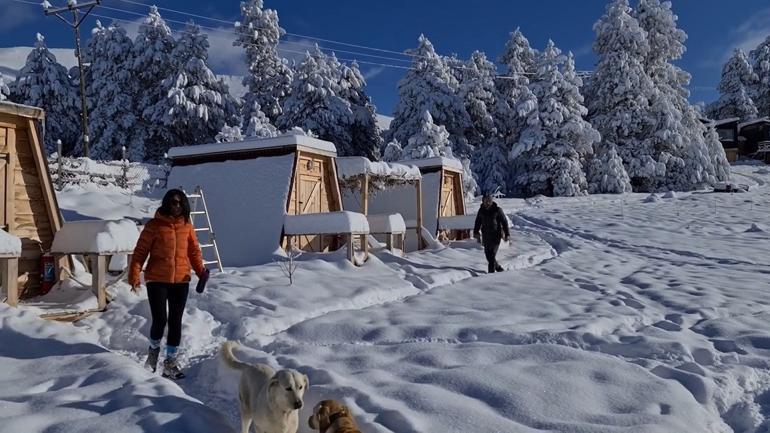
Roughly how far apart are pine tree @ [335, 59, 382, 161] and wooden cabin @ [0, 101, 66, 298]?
89.4 ft

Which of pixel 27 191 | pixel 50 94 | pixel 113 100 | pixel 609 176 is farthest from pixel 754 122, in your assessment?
pixel 27 191

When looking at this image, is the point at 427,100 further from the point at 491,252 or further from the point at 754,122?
the point at 754,122

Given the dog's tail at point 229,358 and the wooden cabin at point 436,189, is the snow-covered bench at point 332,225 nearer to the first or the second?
the dog's tail at point 229,358

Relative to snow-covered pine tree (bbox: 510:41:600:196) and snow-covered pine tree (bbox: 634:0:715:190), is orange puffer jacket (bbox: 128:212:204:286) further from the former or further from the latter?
snow-covered pine tree (bbox: 634:0:715:190)

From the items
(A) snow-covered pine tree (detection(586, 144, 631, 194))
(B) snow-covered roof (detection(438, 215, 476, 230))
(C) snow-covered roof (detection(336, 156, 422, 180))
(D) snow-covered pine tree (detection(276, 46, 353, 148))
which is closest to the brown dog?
(C) snow-covered roof (detection(336, 156, 422, 180))

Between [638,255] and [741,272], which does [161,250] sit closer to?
[741,272]

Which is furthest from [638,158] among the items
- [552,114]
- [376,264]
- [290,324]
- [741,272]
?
[290,324]

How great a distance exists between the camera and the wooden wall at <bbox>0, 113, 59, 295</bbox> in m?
7.16

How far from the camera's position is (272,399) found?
3.54 meters

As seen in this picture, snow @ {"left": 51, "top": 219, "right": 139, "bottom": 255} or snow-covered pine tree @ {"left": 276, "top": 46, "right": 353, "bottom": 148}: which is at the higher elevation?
snow-covered pine tree @ {"left": 276, "top": 46, "right": 353, "bottom": 148}

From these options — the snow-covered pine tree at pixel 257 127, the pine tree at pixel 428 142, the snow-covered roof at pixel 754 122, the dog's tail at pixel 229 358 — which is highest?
the snow-covered roof at pixel 754 122

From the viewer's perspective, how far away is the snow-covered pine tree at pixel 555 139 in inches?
1226

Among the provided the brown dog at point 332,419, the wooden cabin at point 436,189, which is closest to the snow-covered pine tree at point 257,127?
the wooden cabin at point 436,189

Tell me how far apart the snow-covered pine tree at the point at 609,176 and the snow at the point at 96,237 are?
2949 centimetres
